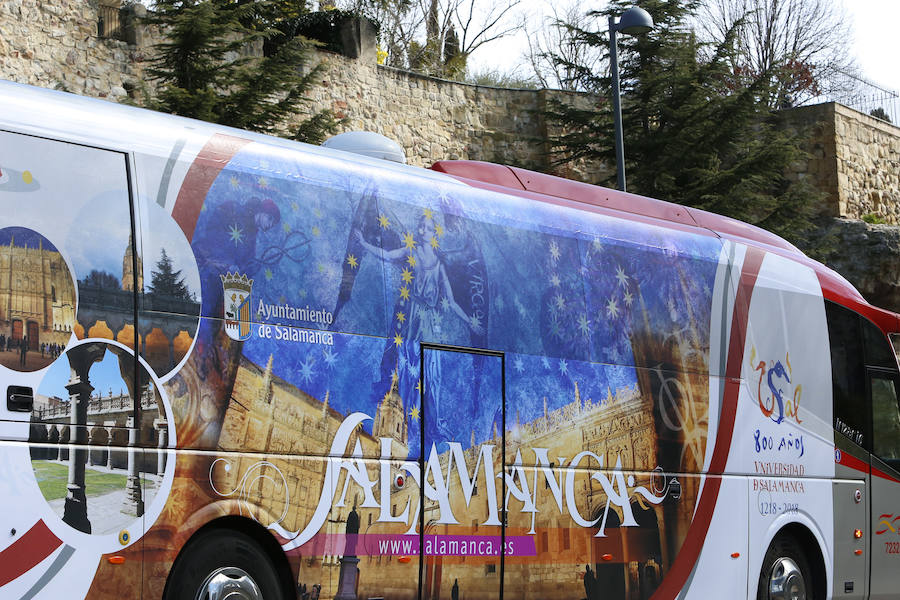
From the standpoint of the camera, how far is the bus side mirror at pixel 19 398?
4.66 metres

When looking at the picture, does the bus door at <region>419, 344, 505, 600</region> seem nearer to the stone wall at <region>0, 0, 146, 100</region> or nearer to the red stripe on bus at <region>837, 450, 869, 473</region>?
the red stripe on bus at <region>837, 450, 869, 473</region>

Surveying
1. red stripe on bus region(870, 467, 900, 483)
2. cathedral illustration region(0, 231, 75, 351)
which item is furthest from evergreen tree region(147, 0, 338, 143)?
cathedral illustration region(0, 231, 75, 351)

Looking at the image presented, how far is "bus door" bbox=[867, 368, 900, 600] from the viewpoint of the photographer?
1048cm

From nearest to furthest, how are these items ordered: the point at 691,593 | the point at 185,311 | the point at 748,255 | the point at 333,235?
the point at 185,311 → the point at 333,235 → the point at 691,593 → the point at 748,255

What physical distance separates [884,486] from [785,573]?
1583 mm

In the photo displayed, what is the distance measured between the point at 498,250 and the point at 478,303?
44 cm

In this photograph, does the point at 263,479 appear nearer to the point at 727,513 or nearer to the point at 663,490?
the point at 663,490

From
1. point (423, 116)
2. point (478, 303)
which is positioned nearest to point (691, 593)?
point (478, 303)

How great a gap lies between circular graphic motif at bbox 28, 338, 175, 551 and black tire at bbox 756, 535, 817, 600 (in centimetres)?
596

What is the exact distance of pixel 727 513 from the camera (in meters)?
9.07

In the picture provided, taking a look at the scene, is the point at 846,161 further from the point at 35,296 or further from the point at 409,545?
the point at 35,296

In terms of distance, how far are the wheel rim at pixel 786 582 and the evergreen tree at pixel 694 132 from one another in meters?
14.9

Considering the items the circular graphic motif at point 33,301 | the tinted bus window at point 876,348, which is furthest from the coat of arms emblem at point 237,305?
the tinted bus window at point 876,348

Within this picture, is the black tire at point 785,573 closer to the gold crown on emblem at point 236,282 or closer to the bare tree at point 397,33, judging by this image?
the gold crown on emblem at point 236,282
